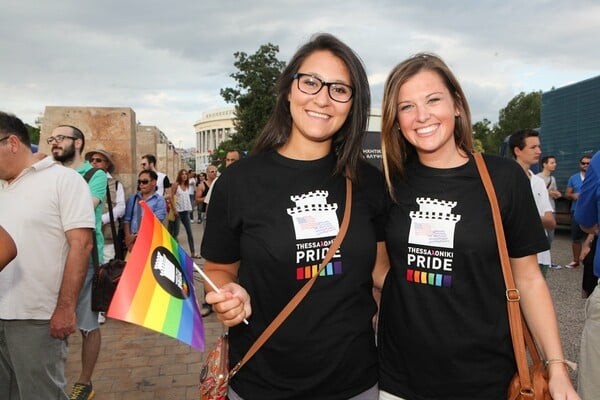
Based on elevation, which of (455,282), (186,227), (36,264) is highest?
(455,282)

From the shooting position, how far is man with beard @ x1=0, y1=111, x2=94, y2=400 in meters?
2.82

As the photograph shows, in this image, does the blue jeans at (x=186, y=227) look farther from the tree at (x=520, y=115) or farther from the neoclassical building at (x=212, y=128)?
the neoclassical building at (x=212, y=128)

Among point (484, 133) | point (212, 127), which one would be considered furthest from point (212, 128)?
point (484, 133)

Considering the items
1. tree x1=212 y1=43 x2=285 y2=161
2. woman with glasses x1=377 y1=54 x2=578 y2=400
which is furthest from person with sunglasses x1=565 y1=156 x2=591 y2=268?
tree x1=212 y1=43 x2=285 y2=161

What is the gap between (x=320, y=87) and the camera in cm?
209

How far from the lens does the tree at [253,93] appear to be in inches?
1331

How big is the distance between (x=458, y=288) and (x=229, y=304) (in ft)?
3.00

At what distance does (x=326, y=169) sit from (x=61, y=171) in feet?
6.00

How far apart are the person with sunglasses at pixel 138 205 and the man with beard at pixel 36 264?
10.5ft

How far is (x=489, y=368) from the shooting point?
1.93 metres

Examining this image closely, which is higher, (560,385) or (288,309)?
(288,309)

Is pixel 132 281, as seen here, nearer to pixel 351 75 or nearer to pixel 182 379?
pixel 351 75

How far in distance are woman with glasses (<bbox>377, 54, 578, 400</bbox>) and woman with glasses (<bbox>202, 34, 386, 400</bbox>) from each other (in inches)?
4.9

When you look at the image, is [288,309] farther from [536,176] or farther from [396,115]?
[536,176]
